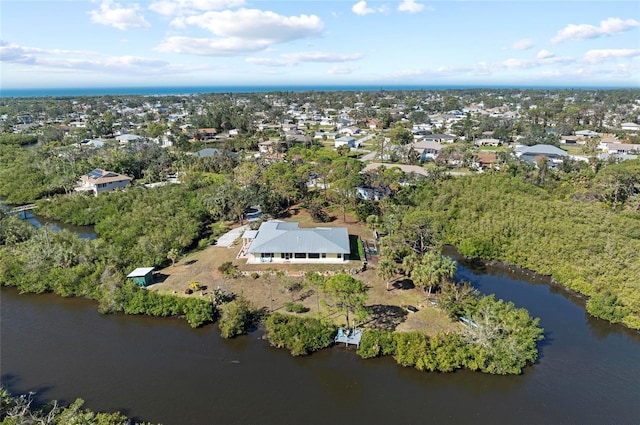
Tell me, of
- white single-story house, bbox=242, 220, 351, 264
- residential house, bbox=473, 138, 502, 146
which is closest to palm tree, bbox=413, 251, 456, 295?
white single-story house, bbox=242, 220, 351, 264

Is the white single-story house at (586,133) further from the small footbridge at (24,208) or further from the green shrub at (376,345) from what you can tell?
the small footbridge at (24,208)

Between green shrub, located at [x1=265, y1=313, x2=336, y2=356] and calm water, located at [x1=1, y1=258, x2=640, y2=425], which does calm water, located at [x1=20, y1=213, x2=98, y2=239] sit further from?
green shrub, located at [x1=265, y1=313, x2=336, y2=356]

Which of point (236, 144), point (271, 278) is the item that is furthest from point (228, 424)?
point (236, 144)

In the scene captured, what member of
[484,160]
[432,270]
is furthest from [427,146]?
[432,270]

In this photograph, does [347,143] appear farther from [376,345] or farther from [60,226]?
[376,345]

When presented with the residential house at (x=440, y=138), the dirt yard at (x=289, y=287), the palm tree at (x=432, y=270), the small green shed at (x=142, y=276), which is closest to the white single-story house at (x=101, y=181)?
the dirt yard at (x=289, y=287)

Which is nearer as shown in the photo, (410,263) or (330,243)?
(410,263)
